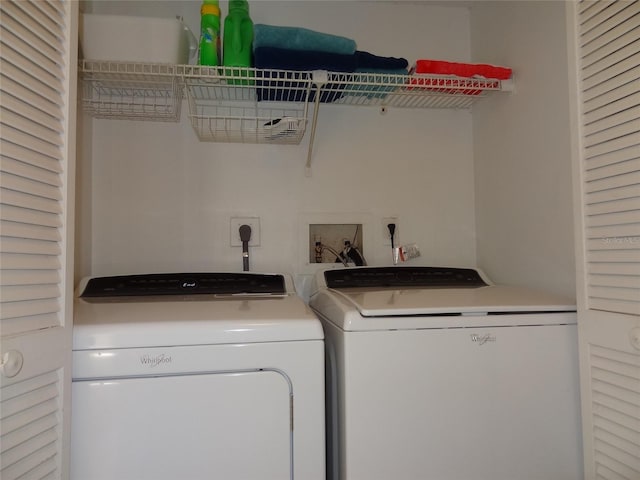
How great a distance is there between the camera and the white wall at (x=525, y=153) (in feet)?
4.37

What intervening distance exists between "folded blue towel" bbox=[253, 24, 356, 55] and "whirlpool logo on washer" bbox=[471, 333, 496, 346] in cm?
100

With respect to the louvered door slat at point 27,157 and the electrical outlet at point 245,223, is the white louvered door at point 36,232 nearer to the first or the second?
the louvered door slat at point 27,157

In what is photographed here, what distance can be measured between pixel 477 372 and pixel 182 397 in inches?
27.5

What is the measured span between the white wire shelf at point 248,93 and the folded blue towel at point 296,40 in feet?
0.26

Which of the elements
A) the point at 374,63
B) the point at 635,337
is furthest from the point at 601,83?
the point at 374,63

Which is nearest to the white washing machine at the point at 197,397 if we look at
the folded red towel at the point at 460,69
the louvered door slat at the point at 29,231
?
A: the louvered door slat at the point at 29,231

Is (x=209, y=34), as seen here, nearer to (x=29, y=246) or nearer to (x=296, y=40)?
(x=296, y=40)

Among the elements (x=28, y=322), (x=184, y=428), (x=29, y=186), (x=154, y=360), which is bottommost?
(x=184, y=428)

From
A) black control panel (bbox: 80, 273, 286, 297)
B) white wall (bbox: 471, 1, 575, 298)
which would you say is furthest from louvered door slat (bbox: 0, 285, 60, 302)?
white wall (bbox: 471, 1, 575, 298)

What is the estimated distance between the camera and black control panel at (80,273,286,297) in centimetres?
133

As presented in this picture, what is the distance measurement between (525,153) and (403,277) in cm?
64

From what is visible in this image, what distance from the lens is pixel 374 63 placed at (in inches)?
58.3

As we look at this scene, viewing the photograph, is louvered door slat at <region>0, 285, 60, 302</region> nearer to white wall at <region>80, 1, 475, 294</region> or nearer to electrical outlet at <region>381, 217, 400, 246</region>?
white wall at <region>80, 1, 475, 294</region>

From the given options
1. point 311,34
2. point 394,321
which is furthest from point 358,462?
point 311,34
